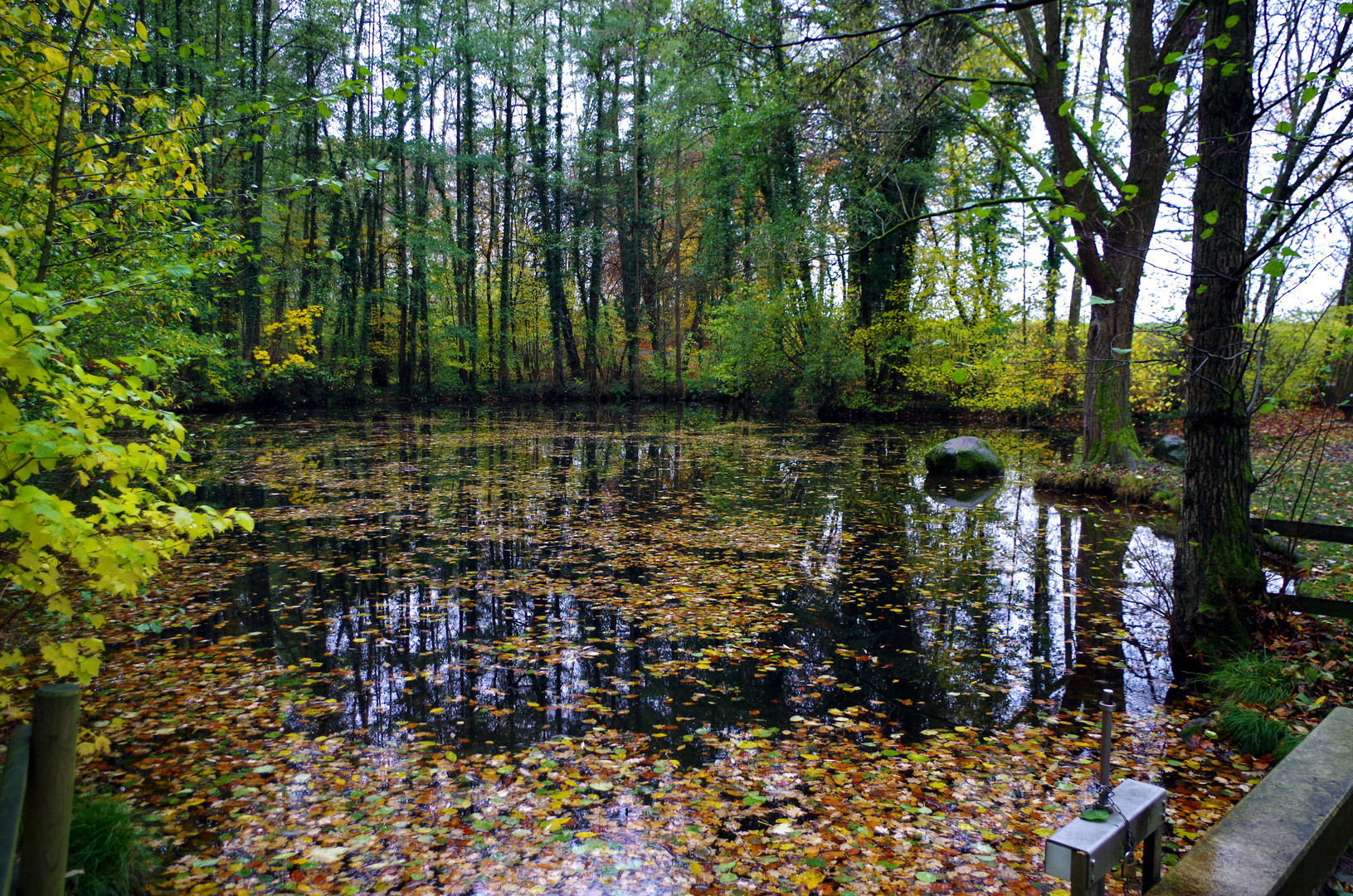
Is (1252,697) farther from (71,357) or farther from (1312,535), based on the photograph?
(71,357)

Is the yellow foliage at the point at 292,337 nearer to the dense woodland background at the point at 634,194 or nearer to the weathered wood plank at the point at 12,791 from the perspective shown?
the dense woodland background at the point at 634,194

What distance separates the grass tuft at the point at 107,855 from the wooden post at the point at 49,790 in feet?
3.31

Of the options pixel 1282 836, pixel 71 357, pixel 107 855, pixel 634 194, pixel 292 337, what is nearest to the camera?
pixel 1282 836

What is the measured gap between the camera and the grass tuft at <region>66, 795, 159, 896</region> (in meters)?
2.82

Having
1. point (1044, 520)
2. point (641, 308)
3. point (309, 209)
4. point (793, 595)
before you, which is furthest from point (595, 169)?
point (793, 595)

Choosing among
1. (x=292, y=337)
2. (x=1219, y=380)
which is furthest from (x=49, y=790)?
(x=292, y=337)

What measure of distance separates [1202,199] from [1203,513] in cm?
213

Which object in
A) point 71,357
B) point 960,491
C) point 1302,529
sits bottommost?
point 960,491

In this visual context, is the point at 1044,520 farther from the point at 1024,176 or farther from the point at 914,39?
the point at 1024,176

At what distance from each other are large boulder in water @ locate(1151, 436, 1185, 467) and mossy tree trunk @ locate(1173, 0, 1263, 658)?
44.0ft

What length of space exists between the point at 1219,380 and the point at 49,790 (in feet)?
20.3

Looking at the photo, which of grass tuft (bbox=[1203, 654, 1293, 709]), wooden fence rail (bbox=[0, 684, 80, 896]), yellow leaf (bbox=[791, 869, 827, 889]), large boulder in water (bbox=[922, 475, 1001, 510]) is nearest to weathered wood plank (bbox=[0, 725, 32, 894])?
wooden fence rail (bbox=[0, 684, 80, 896])

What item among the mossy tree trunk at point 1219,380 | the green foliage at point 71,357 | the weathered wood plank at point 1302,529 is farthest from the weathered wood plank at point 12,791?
the weathered wood plank at point 1302,529

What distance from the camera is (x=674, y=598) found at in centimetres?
710
